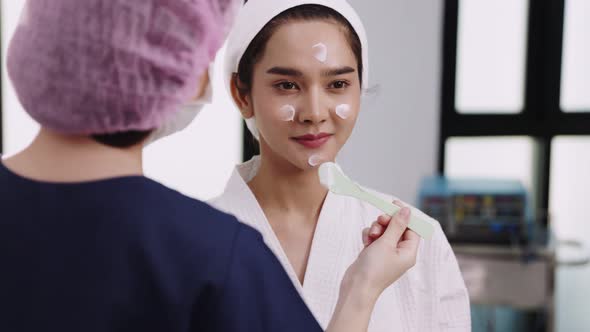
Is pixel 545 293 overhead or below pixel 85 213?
below

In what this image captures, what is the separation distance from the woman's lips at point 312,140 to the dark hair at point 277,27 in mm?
145

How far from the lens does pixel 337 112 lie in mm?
1307

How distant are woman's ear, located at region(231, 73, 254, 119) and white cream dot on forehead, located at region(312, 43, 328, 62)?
0.51 feet

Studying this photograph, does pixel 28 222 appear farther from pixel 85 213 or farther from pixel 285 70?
pixel 285 70

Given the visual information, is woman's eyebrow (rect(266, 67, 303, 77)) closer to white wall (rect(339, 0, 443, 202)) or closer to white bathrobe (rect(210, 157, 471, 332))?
white bathrobe (rect(210, 157, 471, 332))

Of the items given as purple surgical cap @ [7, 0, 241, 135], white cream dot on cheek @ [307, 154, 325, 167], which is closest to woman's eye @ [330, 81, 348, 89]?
white cream dot on cheek @ [307, 154, 325, 167]

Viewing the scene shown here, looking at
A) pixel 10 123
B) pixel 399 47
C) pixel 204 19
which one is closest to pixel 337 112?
pixel 204 19

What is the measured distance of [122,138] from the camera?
32.5 inches

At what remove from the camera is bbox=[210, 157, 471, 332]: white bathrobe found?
1301 millimetres

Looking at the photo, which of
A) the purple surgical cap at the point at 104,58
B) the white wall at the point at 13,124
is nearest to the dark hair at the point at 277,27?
the purple surgical cap at the point at 104,58

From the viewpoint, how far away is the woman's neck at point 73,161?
0.80 m

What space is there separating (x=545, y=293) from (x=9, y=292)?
2.49 m

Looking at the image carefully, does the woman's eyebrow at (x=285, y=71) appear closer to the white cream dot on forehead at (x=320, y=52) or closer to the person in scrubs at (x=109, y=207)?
the white cream dot on forehead at (x=320, y=52)

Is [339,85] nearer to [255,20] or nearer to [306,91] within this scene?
[306,91]
